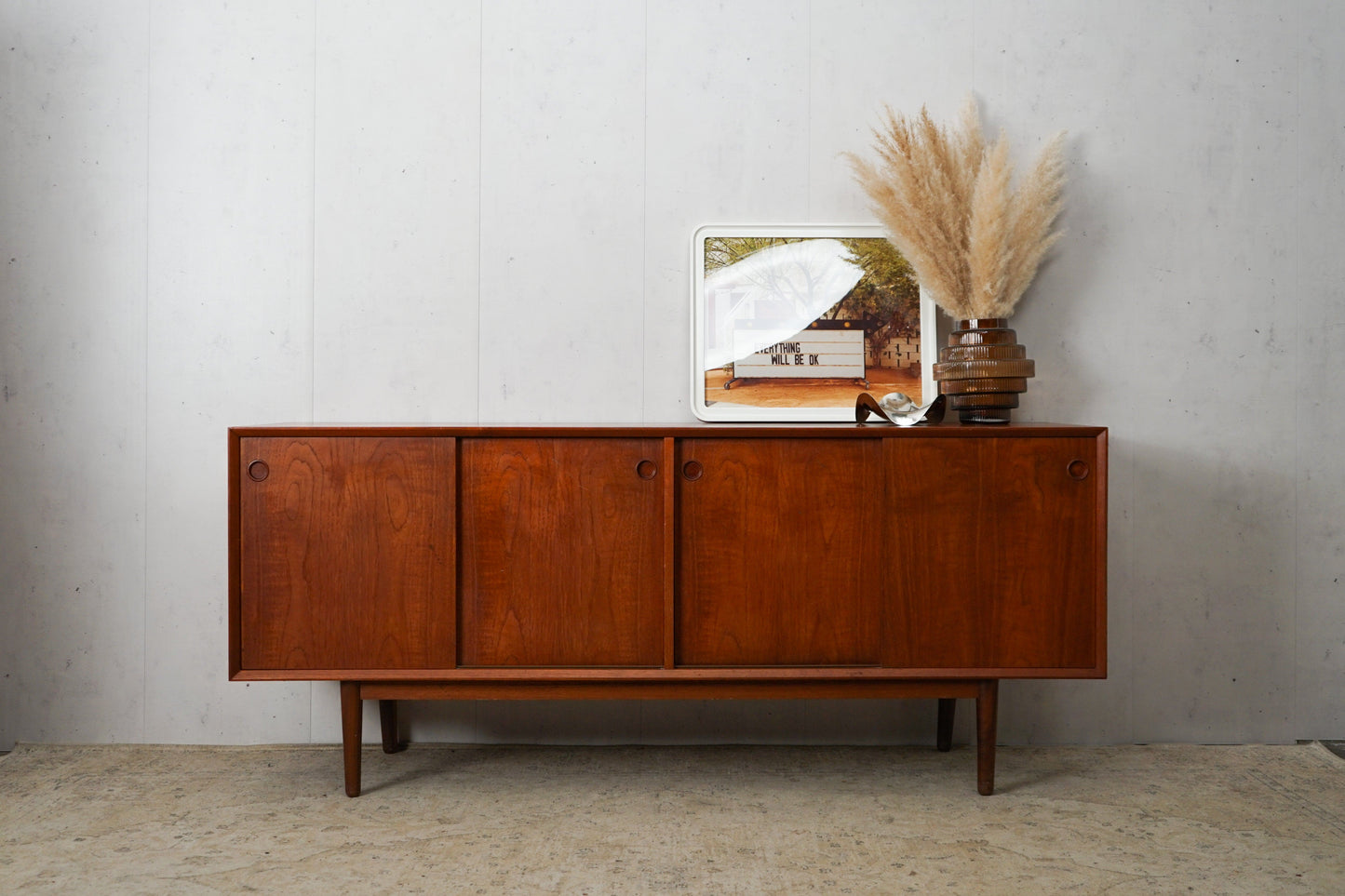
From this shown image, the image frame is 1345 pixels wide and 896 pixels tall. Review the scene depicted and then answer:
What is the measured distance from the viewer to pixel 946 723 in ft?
7.07

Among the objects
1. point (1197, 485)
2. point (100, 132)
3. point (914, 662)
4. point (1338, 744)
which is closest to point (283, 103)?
point (100, 132)

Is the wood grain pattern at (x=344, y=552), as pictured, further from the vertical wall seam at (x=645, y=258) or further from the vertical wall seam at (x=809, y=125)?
the vertical wall seam at (x=809, y=125)

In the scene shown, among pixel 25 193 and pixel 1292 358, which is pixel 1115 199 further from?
pixel 25 193

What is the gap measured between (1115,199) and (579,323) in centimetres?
144

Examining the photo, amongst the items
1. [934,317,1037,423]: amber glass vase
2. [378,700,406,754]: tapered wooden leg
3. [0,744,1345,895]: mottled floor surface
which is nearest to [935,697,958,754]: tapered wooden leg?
[0,744,1345,895]: mottled floor surface

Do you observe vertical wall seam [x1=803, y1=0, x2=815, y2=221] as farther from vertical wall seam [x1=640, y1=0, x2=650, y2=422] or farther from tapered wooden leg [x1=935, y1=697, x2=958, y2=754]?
tapered wooden leg [x1=935, y1=697, x2=958, y2=754]

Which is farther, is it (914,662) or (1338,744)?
(1338,744)

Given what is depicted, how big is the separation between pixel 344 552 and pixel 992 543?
1.34m

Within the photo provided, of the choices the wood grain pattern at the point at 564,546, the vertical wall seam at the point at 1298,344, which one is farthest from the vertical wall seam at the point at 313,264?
the vertical wall seam at the point at 1298,344

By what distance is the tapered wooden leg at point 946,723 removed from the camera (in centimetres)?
215

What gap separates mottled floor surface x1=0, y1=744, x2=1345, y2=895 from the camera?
1.56m

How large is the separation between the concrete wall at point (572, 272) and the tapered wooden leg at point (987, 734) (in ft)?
1.12

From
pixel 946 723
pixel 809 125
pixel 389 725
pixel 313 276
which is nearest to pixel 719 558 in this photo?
pixel 946 723

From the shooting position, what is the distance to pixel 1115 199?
2.26 metres
